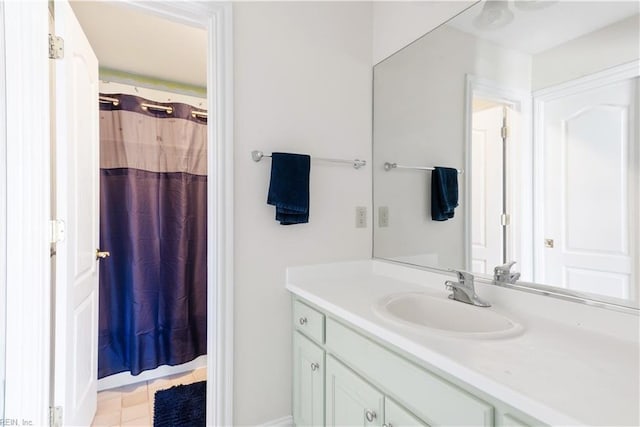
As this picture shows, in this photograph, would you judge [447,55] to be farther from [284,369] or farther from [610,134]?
[284,369]

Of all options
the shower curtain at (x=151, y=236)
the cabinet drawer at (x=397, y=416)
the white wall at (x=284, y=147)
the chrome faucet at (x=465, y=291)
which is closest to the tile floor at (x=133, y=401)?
the shower curtain at (x=151, y=236)

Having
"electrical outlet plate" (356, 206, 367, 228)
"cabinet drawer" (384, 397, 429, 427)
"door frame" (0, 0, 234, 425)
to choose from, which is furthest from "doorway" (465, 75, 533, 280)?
"door frame" (0, 0, 234, 425)

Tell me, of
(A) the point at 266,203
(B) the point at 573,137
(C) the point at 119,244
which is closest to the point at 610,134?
(B) the point at 573,137

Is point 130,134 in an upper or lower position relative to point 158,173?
upper

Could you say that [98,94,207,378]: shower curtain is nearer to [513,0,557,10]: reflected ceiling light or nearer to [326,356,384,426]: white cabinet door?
[326,356,384,426]: white cabinet door

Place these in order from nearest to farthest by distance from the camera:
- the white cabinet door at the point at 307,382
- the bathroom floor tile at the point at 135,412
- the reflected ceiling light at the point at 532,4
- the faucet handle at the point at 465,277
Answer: the reflected ceiling light at the point at 532,4
the faucet handle at the point at 465,277
the white cabinet door at the point at 307,382
the bathroom floor tile at the point at 135,412

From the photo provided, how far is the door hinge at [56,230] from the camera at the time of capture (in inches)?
48.4

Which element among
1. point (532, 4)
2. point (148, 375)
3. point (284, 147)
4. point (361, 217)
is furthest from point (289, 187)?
point (148, 375)

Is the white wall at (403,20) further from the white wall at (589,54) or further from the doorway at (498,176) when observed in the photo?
the white wall at (589,54)

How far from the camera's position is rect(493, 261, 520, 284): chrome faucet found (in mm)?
1171

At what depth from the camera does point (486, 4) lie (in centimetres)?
127

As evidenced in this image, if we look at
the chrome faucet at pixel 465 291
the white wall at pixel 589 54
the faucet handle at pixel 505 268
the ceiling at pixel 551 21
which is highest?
the ceiling at pixel 551 21

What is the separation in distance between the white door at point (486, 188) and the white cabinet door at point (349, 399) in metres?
0.70

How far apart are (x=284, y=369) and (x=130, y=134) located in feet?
6.00
